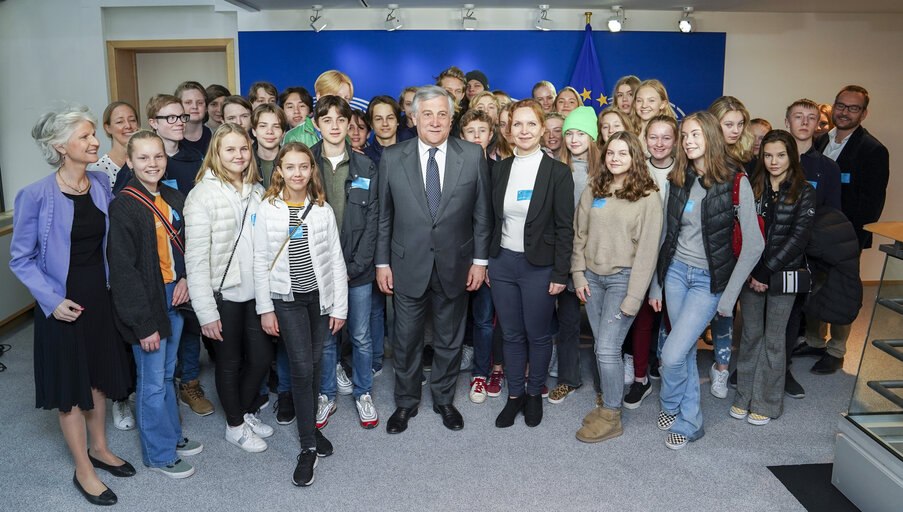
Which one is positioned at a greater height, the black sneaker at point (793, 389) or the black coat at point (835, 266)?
the black coat at point (835, 266)

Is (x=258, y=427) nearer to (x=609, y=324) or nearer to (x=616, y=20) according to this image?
(x=609, y=324)

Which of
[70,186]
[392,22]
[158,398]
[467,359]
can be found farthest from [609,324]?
[392,22]

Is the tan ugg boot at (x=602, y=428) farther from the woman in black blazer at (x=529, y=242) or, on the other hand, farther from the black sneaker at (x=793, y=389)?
the black sneaker at (x=793, y=389)

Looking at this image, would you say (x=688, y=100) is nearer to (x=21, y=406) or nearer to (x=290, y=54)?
(x=290, y=54)

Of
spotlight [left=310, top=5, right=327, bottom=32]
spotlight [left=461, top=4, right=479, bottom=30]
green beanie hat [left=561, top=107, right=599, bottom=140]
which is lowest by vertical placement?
green beanie hat [left=561, top=107, right=599, bottom=140]

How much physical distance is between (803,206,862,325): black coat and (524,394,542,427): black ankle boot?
176cm

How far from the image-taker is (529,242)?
3.43 meters

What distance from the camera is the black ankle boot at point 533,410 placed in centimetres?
365

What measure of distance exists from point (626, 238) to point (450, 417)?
140 cm

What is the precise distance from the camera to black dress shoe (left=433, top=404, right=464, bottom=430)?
3619 millimetres

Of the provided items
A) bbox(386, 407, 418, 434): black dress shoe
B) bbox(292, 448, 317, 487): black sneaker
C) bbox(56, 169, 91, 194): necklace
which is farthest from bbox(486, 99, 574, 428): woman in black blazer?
bbox(56, 169, 91, 194): necklace

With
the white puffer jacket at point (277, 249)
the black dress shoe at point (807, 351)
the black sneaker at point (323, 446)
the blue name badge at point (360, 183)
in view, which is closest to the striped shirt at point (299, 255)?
the white puffer jacket at point (277, 249)

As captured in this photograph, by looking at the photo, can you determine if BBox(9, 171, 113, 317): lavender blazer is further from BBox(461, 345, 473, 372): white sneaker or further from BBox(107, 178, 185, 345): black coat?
BBox(461, 345, 473, 372): white sneaker

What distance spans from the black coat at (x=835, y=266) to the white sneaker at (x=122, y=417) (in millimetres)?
4025
